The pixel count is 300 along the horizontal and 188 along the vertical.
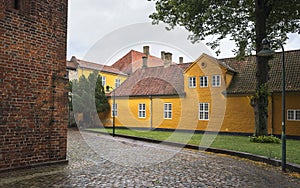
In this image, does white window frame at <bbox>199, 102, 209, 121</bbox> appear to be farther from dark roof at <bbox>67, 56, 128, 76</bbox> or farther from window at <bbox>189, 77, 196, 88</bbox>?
dark roof at <bbox>67, 56, 128, 76</bbox>

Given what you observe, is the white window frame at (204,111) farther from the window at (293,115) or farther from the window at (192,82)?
the window at (293,115)

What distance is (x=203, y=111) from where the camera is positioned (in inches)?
919

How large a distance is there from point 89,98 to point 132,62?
49.9 feet

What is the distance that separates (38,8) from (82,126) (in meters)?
20.6

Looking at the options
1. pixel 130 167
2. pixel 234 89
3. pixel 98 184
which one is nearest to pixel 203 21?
pixel 234 89

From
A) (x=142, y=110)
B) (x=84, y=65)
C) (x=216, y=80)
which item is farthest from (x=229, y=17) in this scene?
(x=84, y=65)

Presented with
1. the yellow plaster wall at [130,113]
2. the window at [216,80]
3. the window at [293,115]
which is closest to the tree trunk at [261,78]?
the window at [293,115]

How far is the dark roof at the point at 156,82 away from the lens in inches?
1016

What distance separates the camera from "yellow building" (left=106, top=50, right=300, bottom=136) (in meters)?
20.1

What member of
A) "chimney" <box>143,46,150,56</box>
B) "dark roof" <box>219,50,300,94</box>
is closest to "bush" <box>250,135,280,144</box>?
"dark roof" <box>219,50,300,94</box>

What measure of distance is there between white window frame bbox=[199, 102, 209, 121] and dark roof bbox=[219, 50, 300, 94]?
235 cm

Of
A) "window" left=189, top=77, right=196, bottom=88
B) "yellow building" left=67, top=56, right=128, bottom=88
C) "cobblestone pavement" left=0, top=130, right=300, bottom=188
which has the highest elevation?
"yellow building" left=67, top=56, right=128, bottom=88

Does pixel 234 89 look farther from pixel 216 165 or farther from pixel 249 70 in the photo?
pixel 216 165

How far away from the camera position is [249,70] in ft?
74.8
